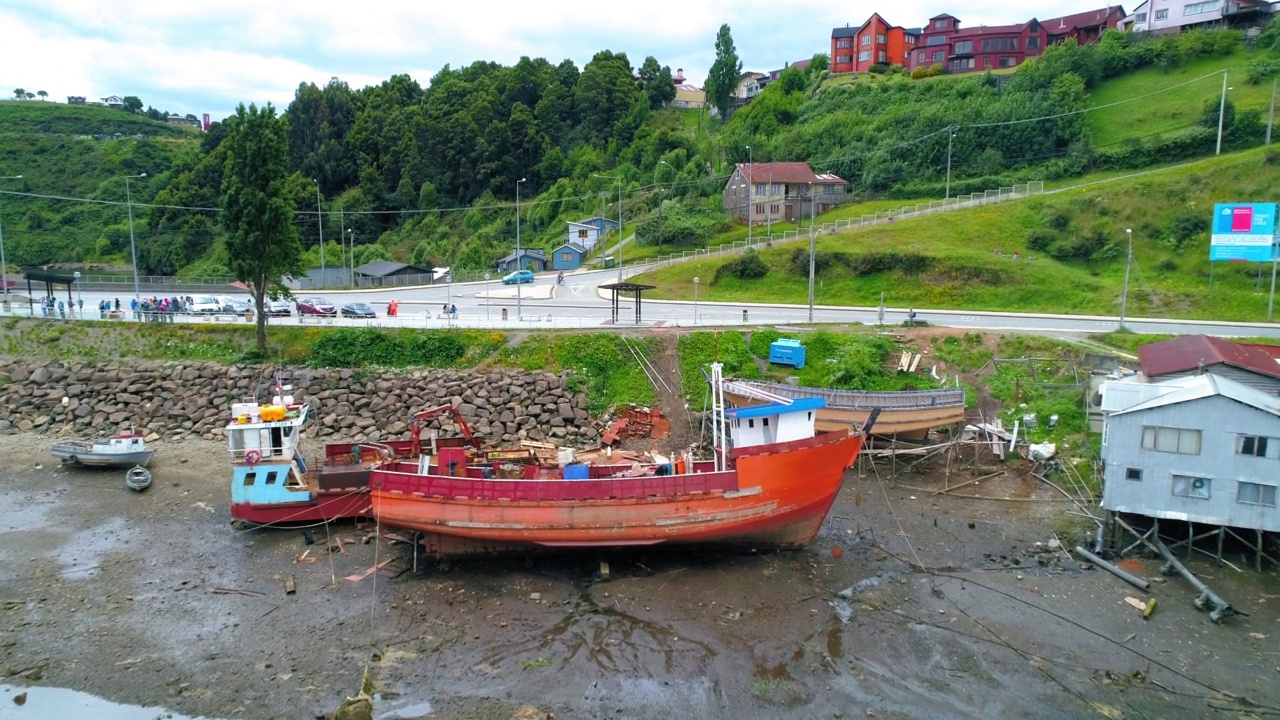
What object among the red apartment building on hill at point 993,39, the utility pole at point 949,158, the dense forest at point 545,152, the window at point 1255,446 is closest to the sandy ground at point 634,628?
the window at point 1255,446

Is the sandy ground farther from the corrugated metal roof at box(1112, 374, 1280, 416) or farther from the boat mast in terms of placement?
the corrugated metal roof at box(1112, 374, 1280, 416)

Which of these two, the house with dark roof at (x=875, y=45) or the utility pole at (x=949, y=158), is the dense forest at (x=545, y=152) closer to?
the utility pole at (x=949, y=158)

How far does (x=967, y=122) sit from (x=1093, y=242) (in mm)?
25498

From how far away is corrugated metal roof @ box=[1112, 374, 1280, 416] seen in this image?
62.8 feet

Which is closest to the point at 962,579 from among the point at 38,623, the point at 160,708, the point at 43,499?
the point at 160,708

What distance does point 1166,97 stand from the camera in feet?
220

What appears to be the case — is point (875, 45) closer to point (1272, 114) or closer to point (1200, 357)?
point (1272, 114)

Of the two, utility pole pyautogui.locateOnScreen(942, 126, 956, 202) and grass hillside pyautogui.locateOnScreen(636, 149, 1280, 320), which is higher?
utility pole pyautogui.locateOnScreen(942, 126, 956, 202)

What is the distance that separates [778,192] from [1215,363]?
1727 inches

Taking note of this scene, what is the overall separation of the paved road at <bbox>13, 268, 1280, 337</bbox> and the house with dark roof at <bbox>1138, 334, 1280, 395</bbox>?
829 centimetres

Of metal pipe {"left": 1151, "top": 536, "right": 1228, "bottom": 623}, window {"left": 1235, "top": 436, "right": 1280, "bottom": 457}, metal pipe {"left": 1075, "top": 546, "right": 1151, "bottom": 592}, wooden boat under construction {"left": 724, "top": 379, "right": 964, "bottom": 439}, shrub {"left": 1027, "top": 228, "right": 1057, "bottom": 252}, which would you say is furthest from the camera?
shrub {"left": 1027, "top": 228, "right": 1057, "bottom": 252}

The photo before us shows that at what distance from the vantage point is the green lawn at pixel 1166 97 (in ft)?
203

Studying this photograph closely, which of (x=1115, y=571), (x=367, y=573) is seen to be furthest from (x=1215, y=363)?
(x=367, y=573)

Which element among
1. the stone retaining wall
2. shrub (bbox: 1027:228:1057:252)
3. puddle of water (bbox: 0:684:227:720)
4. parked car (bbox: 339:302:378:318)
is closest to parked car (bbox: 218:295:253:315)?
parked car (bbox: 339:302:378:318)
